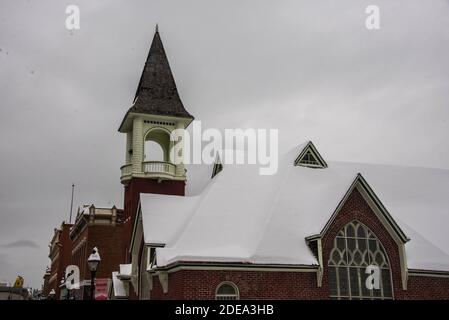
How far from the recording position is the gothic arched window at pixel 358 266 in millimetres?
22016

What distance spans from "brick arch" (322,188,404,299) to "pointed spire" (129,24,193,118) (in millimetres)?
13889

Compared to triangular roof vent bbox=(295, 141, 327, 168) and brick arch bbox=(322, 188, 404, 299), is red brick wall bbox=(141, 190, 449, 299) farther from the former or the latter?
triangular roof vent bbox=(295, 141, 327, 168)

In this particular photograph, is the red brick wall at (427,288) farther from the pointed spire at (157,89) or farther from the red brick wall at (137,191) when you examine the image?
the pointed spire at (157,89)

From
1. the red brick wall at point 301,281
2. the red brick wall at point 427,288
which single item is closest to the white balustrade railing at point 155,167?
the red brick wall at point 301,281

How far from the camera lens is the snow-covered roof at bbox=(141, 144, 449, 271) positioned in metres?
21.9

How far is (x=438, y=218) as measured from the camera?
2722cm

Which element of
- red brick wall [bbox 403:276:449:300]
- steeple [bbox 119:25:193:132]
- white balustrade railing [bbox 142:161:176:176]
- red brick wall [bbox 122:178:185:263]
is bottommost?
red brick wall [bbox 403:276:449:300]

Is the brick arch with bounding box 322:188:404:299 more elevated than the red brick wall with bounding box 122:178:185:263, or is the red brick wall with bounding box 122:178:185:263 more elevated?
the red brick wall with bounding box 122:178:185:263

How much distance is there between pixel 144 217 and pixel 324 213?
921 cm

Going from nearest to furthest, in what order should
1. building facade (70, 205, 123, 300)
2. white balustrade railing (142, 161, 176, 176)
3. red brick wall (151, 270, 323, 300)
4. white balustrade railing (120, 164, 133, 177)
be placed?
red brick wall (151, 270, 323, 300) < white balustrade railing (142, 161, 176, 176) < white balustrade railing (120, 164, 133, 177) < building facade (70, 205, 123, 300)

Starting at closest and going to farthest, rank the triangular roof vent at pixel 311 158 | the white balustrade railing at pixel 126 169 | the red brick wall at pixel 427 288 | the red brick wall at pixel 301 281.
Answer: the red brick wall at pixel 301 281, the red brick wall at pixel 427 288, the triangular roof vent at pixel 311 158, the white balustrade railing at pixel 126 169

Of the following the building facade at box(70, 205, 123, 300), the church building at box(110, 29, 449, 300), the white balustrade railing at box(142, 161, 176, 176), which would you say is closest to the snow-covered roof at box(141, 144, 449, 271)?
the church building at box(110, 29, 449, 300)
